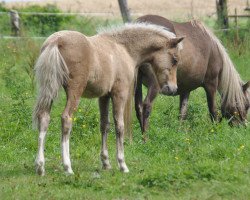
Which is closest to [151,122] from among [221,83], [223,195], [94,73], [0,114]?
[221,83]

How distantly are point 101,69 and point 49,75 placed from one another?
756 millimetres

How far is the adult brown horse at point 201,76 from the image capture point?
11.7 metres

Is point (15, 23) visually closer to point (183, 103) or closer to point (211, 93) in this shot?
point (183, 103)

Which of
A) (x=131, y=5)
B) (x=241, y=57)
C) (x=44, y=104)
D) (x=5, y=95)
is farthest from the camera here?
(x=131, y=5)

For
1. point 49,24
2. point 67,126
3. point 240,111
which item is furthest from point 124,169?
point 49,24

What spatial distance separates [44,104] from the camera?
8.30 metres

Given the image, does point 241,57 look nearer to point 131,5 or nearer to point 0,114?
point 0,114

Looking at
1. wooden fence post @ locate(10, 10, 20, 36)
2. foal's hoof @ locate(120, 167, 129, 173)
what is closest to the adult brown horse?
foal's hoof @ locate(120, 167, 129, 173)

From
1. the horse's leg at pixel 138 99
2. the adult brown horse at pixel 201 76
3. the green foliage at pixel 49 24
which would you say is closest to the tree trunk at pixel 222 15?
the green foliage at pixel 49 24

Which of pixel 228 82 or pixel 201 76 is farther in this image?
pixel 228 82

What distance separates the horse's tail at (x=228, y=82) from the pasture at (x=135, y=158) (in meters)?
0.52

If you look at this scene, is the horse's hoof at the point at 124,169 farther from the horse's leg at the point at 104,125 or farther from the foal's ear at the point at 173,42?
the foal's ear at the point at 173,42

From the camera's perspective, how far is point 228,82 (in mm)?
12750

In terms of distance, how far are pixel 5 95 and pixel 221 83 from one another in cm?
387
